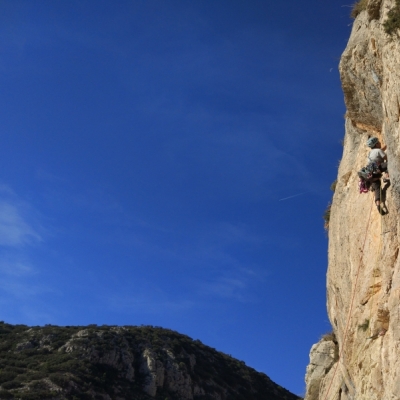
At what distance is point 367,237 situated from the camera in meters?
12.9

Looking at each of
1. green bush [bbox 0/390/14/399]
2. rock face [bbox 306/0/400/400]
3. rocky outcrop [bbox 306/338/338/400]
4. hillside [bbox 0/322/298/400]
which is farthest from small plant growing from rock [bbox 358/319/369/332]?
green bush [bbox 0/390/14/399]

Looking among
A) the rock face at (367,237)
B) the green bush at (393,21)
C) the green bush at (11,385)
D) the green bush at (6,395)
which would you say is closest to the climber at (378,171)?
the rock face at (367,237)

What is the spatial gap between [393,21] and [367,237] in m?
5.37

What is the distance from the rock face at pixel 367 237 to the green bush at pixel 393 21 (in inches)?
7.9

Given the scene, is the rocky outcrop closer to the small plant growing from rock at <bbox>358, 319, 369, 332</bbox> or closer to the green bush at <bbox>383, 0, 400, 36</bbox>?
the small plant growing from rock at <bbox>358, 319, 369, 332</bbox>

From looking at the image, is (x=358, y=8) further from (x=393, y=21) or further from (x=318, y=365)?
(x=318, y=365)

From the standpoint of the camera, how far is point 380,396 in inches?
432

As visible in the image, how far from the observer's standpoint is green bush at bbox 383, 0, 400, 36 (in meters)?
10.6

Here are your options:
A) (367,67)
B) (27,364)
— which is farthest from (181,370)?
(367,67)

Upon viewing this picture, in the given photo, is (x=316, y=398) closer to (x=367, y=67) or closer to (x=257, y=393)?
(x=367, y=67)

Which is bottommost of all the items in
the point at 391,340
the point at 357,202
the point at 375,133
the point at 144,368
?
the point at 391,340

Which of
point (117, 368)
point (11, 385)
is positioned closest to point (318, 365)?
point (11, 385)

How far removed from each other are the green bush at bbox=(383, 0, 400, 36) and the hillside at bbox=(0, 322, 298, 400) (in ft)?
133

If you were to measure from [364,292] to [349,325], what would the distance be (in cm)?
149
